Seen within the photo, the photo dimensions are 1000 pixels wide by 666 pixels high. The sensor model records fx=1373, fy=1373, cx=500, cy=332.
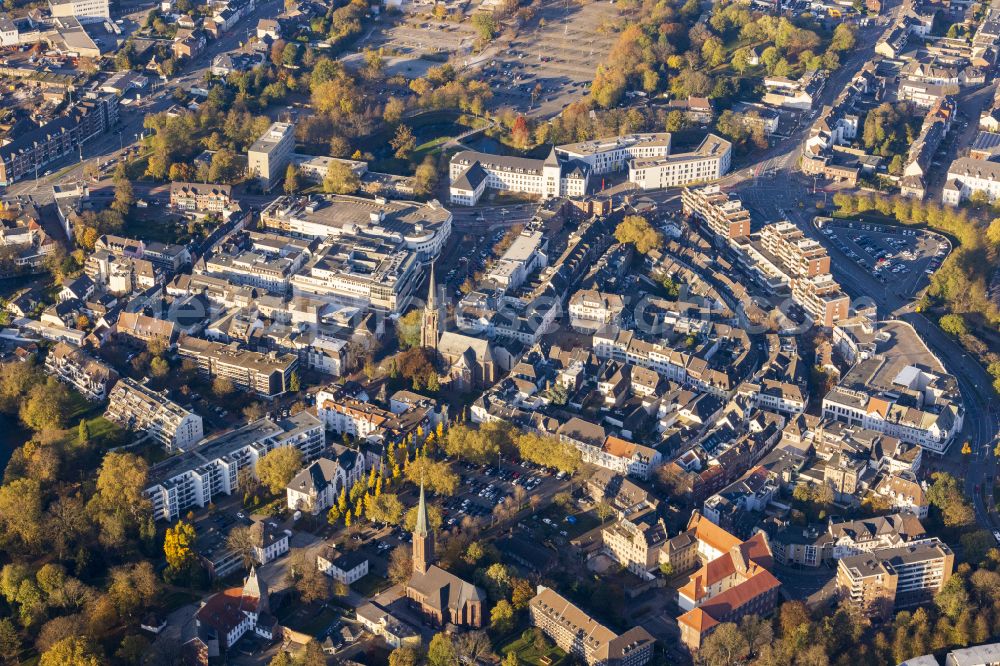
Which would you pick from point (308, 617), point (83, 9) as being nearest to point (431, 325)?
point (308, 617)

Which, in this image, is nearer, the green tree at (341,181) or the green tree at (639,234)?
the green tree at (639,234)

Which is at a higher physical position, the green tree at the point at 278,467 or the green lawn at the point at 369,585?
the green tree at the point at 278,467

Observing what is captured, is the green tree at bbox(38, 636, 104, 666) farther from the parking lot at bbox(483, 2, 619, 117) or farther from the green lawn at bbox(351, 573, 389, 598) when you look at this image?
the parking lot at bbox(483, 2, 619, 117)

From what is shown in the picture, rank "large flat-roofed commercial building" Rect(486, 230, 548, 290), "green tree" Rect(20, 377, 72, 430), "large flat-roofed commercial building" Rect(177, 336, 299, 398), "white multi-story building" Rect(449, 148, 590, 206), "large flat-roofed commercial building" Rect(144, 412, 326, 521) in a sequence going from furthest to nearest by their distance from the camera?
"white multi-story building" Rect(449, 148, 590, 206), "large flat-roofed commercial building" Rect(486, 230, 548, 290), "large flat-roofed commercial building" Rect(177, 336, 299, 398), "green tree" Rect(20, 377, 72, 430), "large flat-roofed commercial building" Rect(144, 412, 326, 521)

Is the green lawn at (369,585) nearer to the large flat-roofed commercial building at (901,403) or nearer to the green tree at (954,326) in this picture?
the large flat-roofed commercial building at (901,403)

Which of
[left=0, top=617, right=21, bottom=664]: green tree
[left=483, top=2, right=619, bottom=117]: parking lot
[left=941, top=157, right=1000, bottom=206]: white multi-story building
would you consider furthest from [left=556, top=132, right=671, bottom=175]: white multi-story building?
[left=0, top=617, right=21, bottom=664]: green tree

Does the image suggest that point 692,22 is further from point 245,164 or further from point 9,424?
point 9,424

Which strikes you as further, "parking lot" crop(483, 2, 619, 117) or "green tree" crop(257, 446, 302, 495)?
"parking lot" crop(483, 2, 619, 117)

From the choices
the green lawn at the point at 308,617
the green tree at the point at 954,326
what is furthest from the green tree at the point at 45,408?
the green tree at the point at 954,326
